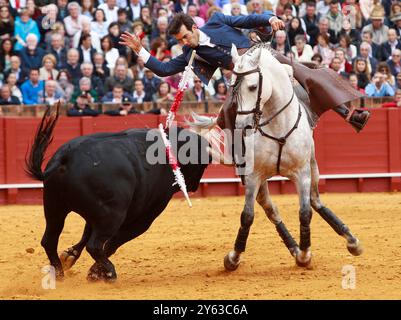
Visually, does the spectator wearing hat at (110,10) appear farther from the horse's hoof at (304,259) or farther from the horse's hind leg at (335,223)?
the horse's hoof at (304,259)

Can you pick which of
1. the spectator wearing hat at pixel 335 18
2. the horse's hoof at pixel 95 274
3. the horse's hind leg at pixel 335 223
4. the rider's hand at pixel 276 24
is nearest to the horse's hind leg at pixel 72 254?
the horse's hoof at pixel 95 274

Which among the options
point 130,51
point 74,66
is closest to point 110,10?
point 130,51

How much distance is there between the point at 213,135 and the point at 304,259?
1.22 metres

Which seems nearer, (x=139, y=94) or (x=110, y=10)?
(x=139, y=94)

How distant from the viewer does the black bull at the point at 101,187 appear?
692cm

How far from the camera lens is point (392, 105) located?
46.0 feet

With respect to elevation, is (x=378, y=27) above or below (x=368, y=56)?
above

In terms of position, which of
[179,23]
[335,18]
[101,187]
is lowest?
[335,18]

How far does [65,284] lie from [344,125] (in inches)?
295

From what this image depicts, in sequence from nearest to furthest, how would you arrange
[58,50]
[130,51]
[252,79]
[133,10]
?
[252,79] → [58,50] → [130,51] → [133,10]

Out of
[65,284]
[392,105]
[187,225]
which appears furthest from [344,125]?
[65,284]

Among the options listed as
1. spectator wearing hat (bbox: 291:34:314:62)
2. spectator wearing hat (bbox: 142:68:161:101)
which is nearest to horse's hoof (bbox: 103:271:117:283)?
spectator wearing hat (bbox: 142:68:161:101)

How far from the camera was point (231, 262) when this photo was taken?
7.83 meters

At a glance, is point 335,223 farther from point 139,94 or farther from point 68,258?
point 139,94
